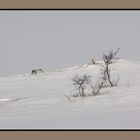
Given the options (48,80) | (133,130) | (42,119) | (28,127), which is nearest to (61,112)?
(42,119)

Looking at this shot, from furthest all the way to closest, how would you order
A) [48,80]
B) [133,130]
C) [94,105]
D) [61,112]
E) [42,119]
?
[48,80]
[94,105]
[61,112]
[42,119]
[133,130]

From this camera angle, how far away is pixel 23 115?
333 inches

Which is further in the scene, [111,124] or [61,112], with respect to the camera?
[61,112]

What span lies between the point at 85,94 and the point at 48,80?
5647mm

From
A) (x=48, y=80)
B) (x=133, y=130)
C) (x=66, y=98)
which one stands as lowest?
(x=133, y=130)

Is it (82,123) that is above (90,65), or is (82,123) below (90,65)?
below

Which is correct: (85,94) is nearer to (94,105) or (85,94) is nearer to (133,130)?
(94,105)

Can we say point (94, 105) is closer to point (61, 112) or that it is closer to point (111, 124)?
point (61, 112)

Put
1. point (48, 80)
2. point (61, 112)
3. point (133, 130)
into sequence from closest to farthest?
point (133, 130), point (61, 112), point (48, 80)

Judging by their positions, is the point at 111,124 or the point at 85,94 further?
the point at 85,94

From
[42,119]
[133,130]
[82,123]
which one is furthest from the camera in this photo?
[42,119]

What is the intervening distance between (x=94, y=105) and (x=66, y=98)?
1.39 m

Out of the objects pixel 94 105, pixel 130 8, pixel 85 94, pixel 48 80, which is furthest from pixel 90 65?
pixel 130 8

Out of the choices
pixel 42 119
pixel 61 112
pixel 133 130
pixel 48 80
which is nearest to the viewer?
pixel 133 130
